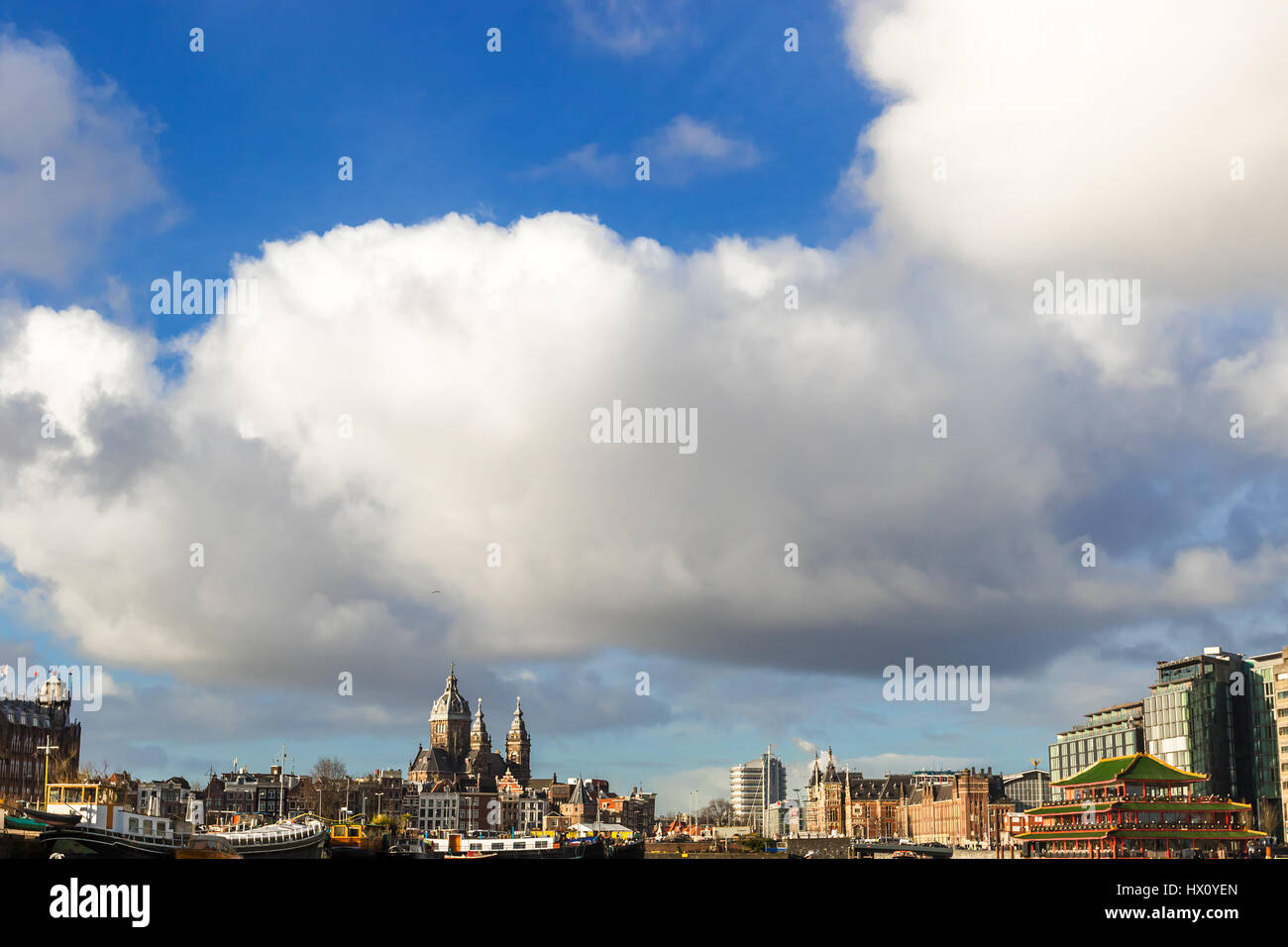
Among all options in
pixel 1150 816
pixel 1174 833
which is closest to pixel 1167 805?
pixel 1150 816

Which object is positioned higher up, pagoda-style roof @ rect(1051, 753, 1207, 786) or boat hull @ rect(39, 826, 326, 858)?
pagoda-style roof @ rect(1051, 753, 1207, 786)

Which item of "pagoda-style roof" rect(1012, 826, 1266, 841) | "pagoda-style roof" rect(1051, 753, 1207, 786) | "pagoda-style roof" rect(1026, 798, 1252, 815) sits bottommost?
"pagoda-style roof" rect(1012, 826, 1266, 841)

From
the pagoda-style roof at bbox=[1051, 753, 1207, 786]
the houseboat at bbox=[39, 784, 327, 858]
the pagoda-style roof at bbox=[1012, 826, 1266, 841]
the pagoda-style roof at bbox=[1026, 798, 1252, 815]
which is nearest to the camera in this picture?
the houseboat at bbox=[39, 784, 327, 858]

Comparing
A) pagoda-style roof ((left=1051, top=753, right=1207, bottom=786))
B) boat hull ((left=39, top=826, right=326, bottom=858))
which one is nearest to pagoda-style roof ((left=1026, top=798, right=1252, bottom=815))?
pagoda-style roof ((left=1051, top=753, right=1207, bottom=786))

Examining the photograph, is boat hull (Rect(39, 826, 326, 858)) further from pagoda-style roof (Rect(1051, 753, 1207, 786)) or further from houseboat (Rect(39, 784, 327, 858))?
pagoda-style roof (Rect(1051, 753, 1207, 786))

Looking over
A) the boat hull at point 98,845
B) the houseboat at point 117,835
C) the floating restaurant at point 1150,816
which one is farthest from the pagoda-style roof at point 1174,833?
the boat hull at point 98,845

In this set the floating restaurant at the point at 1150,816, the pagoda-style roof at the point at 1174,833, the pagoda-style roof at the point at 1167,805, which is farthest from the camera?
the pagoda-style roof at the point at 1167,805

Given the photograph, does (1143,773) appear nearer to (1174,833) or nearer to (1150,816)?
(1150,816)

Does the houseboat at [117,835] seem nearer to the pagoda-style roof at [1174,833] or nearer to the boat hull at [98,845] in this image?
the boat hull at [98,845]
